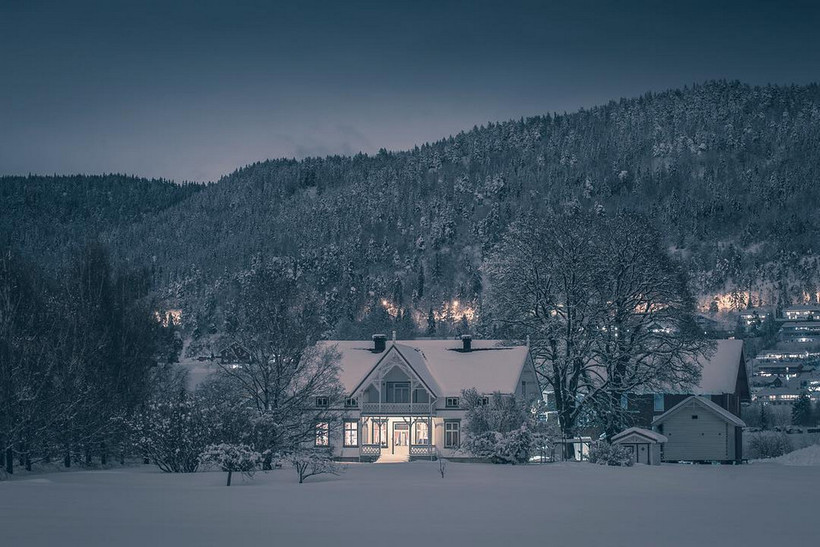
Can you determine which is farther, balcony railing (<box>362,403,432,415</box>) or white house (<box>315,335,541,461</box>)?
balcony railing (<box>362,403,432,415</box>)

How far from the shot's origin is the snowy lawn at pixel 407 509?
87.5ft

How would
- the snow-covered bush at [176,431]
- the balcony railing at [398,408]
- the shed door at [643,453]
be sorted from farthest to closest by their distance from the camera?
the balcony railing at [398,408] → the shed door at [643,453] → the snow-covered bush at [176,431]

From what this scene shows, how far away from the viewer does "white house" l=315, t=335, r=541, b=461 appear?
225 feet

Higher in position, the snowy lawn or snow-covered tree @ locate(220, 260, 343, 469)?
snow-covered tree @ locate(220, 260, 343, 469)

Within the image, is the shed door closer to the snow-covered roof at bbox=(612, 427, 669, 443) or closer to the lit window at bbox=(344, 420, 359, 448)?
the snow-covered roof at bbox=(612, 427, 669, 443)

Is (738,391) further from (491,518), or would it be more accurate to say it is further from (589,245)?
(491,518)

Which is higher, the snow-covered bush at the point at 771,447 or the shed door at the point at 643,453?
the shed door at the point at 643,453

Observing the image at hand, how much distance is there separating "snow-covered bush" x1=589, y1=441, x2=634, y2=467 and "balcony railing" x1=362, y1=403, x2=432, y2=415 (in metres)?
11.6

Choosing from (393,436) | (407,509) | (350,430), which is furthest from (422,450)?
(407,509)

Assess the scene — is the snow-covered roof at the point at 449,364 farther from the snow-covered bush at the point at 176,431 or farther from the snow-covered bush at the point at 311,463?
the snow-covered bush at the point at 311,463

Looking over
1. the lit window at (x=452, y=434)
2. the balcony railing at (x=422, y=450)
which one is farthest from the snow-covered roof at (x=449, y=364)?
the balcony railing at (x=422, y=450)

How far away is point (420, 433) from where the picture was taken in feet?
228

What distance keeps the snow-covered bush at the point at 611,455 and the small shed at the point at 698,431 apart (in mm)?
11045

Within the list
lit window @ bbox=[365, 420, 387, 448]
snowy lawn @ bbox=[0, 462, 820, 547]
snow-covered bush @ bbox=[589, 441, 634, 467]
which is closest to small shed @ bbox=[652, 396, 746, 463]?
snow-covered bush @ bbox=[589, 441, 634, 467]
